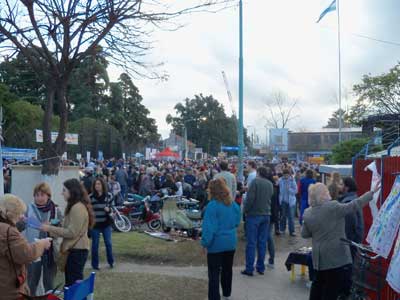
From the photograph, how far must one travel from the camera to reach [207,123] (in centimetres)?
9625

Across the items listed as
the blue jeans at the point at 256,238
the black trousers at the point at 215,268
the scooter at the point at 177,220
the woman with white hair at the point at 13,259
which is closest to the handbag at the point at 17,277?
the woman with white hair at the point at 13,259

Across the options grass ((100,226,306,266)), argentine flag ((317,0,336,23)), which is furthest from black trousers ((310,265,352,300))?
argentine flag ((317,0,336,23))

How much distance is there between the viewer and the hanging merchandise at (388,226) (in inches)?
199

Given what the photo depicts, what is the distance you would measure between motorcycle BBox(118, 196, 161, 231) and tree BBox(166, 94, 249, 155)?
7910cm

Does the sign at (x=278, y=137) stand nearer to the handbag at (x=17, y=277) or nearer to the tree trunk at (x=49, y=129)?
the tree trunk at (x=49, y=129)

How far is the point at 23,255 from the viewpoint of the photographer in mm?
3848

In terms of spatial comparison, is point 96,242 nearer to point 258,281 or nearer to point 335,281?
point 258,281

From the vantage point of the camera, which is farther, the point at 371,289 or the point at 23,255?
the point at 371,289

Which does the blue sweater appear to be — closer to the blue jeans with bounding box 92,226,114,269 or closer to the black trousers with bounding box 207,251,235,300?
the black trousers with bounding box 207,251,235,300

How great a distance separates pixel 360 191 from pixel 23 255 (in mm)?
6194

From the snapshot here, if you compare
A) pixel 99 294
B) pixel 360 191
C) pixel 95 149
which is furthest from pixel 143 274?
pixel 95 149

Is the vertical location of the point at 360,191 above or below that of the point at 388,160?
below

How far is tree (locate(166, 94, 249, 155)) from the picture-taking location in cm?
9588

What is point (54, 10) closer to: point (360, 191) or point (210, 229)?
point (210, 229)
